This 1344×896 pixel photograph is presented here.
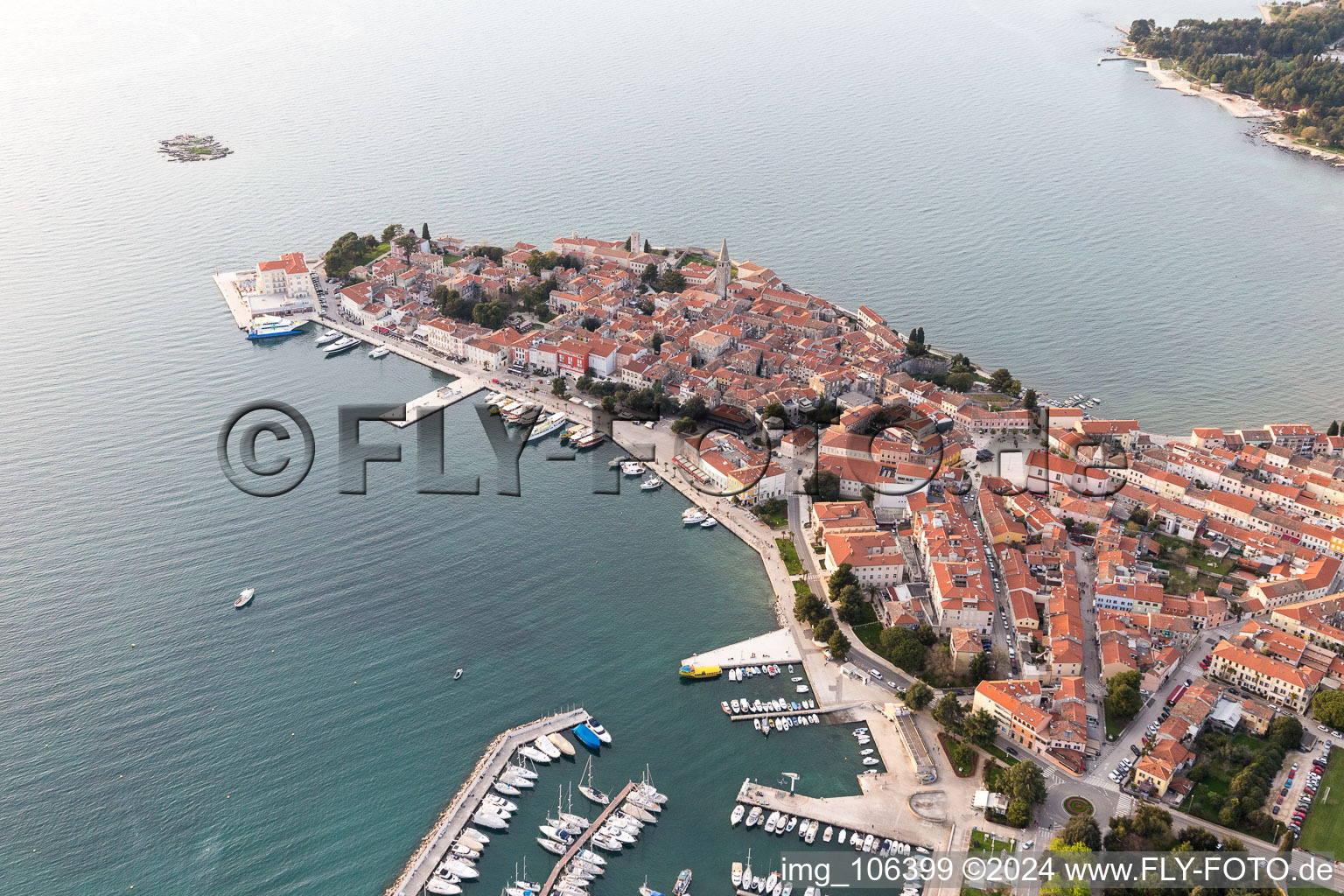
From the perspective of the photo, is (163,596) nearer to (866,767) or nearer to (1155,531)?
(866,767)

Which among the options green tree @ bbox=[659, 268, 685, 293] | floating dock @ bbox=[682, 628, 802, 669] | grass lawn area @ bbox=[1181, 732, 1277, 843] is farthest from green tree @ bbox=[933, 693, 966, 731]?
green tree @ bbox=[659, 268, 685, 293]

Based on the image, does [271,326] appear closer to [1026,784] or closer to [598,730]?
[598,730]

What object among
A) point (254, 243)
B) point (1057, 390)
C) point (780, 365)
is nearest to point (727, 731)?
point (780, 365)

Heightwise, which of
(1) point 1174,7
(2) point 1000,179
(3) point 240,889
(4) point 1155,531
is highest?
(1) point 1174,7

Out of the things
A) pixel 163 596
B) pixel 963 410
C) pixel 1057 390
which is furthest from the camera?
pixel 1057 390

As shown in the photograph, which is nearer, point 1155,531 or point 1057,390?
point 1155,531

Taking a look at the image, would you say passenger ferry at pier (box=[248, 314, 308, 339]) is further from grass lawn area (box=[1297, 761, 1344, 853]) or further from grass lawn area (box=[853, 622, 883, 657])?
grass lawn area (box=[1297, 761, 1344, 853])

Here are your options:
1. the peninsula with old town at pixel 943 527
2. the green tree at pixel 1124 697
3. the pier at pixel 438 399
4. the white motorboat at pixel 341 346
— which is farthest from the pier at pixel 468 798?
the white motorboat at pixel 341 346

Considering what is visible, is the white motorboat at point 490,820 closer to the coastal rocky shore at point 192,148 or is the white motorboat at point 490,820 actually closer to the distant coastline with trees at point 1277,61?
the coastal rocky shore at point 192,148
